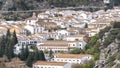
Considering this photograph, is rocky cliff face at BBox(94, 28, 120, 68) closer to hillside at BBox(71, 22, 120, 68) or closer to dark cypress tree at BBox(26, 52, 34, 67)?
hillside at BBox(71, 22, 120, 68)

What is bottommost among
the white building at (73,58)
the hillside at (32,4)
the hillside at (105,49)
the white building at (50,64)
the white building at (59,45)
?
the hillside at (32,4)

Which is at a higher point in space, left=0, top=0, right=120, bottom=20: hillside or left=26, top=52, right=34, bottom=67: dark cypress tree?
left=26, top=52, right=34, bottom=67: dark cypress tree

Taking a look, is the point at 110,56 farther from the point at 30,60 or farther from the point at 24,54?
the point at 24,54

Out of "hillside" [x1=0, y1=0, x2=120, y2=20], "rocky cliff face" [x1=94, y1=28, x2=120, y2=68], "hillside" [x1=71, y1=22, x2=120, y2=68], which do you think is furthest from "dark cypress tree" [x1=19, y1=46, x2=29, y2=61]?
"hillside" [x1=0, y1=0, x2=120, y2=20]

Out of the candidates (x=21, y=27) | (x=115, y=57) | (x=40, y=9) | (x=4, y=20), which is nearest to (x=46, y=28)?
(x=21, y=27)

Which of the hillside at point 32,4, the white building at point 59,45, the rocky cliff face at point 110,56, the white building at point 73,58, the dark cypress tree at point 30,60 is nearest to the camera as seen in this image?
the rocky cliff face at point 110,56

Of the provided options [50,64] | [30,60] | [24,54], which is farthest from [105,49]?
[24,54]

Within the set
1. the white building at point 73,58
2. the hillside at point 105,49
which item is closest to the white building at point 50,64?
the hillside at point 105,49

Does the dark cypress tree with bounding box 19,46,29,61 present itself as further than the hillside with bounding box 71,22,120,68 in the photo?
Yes

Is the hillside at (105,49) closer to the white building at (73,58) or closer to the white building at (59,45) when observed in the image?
the white building at (73,58)
